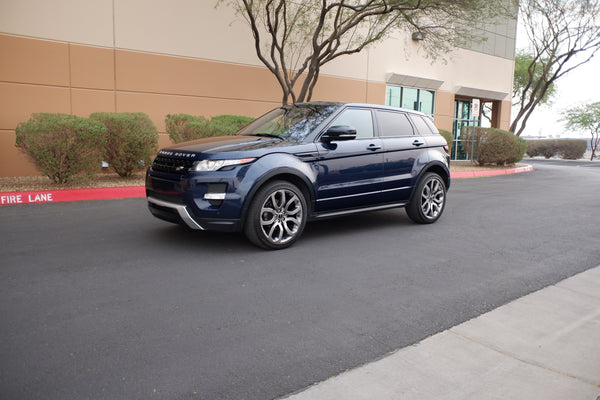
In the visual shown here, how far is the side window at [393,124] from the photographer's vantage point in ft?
22.8

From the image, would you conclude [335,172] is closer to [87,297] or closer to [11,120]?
[87,297]

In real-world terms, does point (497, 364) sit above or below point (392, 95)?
below

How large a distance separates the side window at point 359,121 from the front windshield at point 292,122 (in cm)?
17

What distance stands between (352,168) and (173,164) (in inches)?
90.8

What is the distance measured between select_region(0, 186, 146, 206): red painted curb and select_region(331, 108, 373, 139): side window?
5.16 meters

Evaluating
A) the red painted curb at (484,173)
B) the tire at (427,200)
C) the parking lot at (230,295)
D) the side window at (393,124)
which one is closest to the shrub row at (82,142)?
the parking lot at (230,295)

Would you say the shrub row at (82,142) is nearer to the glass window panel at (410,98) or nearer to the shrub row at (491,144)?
the glass window panel at (410,98)

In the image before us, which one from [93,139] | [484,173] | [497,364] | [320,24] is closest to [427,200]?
[497,364]

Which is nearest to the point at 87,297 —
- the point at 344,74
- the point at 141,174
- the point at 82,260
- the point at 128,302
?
the point at 128,302

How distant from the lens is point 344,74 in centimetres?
1775

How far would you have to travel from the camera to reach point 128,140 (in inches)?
407

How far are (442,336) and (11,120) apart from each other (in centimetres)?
1139

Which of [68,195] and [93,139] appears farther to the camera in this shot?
[93,139]

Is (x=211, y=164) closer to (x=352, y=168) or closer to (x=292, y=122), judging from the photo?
(x=292, y=122)
